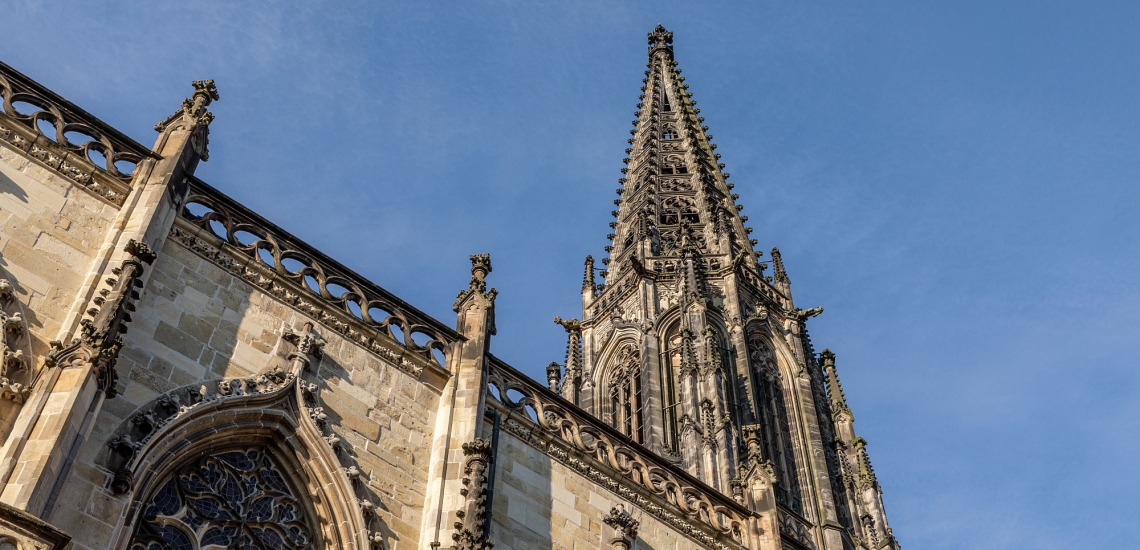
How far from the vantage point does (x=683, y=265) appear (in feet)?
106

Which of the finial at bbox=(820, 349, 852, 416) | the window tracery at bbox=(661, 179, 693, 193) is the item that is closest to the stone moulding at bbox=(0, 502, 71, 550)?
the finial at bbox=(820, 349, 852, 416)

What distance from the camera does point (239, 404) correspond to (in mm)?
10523

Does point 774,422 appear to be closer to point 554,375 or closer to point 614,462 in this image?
point 554,375

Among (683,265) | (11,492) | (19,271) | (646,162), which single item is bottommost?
(11,492)

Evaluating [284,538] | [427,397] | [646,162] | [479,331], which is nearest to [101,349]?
[284,538]

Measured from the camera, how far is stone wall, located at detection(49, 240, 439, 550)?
10062 mm

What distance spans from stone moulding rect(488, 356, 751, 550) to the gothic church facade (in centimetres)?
3

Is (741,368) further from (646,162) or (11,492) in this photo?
(11,492)

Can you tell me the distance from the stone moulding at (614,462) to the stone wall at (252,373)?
42.3 inches

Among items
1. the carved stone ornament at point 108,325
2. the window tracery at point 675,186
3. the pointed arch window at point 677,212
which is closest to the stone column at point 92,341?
the carved stone ornament at point 108,325

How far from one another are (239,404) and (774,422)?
2101cm

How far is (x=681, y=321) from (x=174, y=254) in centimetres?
1992

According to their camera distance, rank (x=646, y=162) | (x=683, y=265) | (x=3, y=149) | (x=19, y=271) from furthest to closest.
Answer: (x=646, y=162)
(x=683, y=265)
(x=3, y=149)
(x=19, y=271)

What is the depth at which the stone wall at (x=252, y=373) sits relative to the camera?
1006cm
